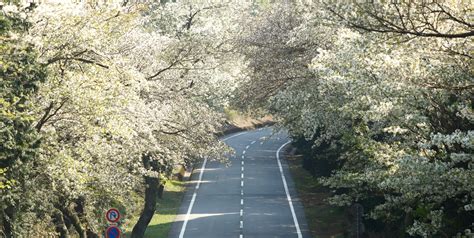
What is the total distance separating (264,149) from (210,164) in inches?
381

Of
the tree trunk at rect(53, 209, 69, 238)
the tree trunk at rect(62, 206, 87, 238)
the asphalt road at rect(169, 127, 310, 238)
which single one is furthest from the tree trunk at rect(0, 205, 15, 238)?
the asphalt road at rect(169, 127, 310, 238)

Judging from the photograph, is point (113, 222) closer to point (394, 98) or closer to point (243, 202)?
point (394, 98)

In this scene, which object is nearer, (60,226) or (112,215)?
(112,215)

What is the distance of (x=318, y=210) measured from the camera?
127 feet

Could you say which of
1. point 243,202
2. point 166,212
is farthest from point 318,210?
point 166,212

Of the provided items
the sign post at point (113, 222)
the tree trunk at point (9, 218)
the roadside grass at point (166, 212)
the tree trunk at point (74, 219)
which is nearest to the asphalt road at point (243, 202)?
the roadside grass at point (166, 212)

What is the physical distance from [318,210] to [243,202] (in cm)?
442

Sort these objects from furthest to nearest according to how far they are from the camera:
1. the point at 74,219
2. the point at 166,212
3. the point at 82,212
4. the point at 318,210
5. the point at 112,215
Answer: the point at 166,212 < the point at 318,210 < the point at 82,212 < the point at 74,219 < the point at 112,215

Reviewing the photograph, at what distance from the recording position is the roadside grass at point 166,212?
3444cm

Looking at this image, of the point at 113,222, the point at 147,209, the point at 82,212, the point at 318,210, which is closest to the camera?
the point at 113,222

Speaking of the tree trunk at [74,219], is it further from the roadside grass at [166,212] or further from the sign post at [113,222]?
the roadside grass at [166,212]

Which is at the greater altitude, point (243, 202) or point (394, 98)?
point (394, 98)

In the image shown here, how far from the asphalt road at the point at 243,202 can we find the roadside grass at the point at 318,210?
0.47 metres

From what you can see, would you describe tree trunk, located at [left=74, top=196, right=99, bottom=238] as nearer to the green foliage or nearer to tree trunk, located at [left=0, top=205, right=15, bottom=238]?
tree trunk, located at [left=0, top=205, right=15, bottom=238]
